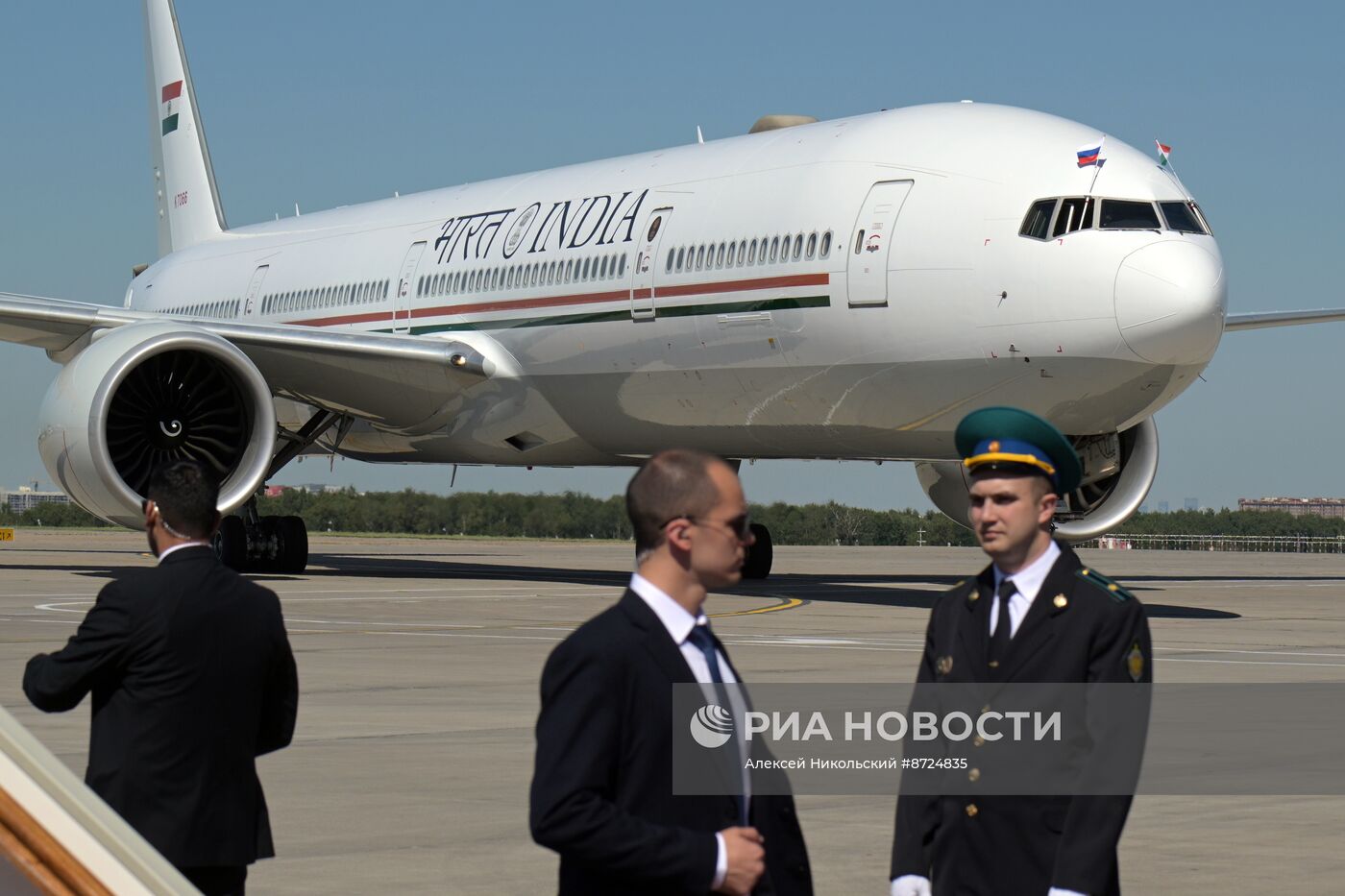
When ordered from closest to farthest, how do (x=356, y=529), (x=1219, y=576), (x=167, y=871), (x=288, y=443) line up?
(x=167, y=871) → (x=288, y=443) → (x=1219, y=576) → (x=356, y=529)

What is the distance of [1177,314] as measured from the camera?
562 inches

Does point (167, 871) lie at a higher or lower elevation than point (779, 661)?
lower

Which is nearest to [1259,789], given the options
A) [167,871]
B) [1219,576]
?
[167,871]

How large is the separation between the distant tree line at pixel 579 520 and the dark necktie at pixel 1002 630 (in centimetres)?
3501

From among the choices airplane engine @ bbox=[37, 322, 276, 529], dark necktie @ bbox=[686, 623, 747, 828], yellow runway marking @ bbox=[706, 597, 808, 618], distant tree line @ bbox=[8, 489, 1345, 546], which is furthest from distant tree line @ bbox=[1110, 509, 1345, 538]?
dark necktie @ bbox=[686, 623, 747, 828]

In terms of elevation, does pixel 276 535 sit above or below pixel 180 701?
above

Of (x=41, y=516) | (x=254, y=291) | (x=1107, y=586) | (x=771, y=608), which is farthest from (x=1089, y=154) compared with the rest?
(x=41, y=516)

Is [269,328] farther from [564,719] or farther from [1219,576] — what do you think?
[564,719]

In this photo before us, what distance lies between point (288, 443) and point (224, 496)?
4.91m

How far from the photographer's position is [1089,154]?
1527cm

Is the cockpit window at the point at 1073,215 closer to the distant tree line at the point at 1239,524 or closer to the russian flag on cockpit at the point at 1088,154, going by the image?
the russian flag on cockpit at the point at 1088,154

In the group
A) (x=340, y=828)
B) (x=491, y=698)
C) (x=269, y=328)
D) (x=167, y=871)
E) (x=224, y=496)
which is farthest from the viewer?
(x=269, y=328)

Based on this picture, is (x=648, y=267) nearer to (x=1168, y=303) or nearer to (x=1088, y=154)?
(x=1088, y=154)

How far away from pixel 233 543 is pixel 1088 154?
399 inches
